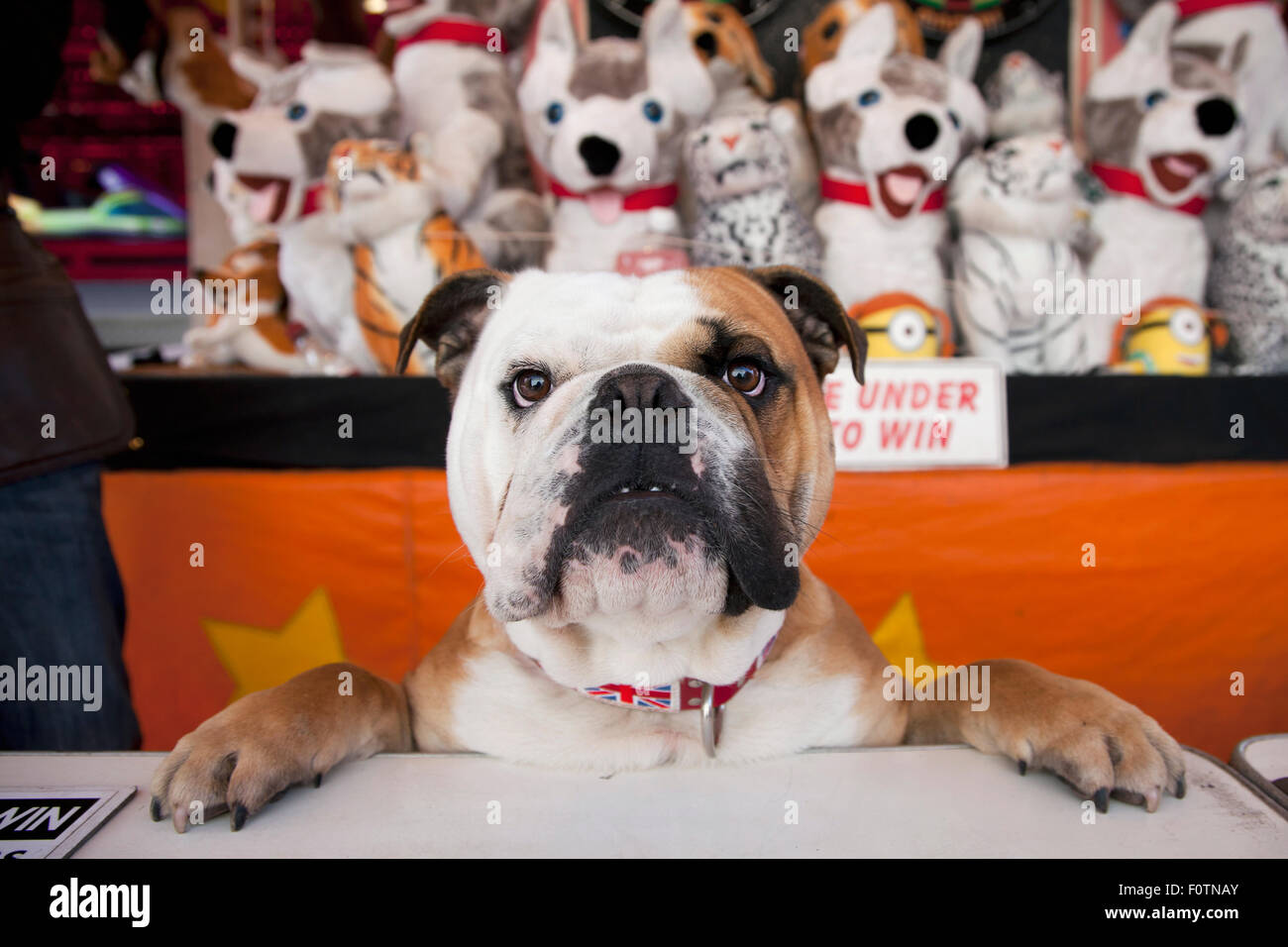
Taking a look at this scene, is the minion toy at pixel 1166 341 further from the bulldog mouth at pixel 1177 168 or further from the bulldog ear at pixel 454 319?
the bulldog ear at pixel 454 319

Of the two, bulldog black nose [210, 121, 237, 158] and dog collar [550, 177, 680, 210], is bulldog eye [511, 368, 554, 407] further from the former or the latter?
bulldog black nose [210, 121, 237, 158]

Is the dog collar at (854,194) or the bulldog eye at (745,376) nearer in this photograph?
the bulldog eye at (745,376)

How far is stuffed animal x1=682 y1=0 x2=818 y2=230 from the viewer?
2.71 meters

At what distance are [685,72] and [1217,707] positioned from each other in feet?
7.32

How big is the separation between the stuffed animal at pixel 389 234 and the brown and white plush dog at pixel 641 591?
1025 millimetres

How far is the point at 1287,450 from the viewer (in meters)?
2.35

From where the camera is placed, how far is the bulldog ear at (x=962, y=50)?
108 inches

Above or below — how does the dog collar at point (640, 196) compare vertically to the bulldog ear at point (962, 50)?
below

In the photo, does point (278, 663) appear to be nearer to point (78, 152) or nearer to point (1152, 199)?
point (1152, 199)

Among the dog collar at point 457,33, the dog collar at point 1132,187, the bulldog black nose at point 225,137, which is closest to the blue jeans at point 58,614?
the bulldog black nose at point 225,137

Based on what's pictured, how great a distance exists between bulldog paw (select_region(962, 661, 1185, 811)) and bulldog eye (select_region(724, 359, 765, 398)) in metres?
0.55

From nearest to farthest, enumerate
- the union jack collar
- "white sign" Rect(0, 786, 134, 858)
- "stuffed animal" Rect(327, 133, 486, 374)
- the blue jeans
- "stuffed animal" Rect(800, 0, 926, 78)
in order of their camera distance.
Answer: "white sign" Rect(0, 786, 134, 858) → the union jack collar → the blue jeans → "stuffed animal" Rect(327, 133, 486, 374) → "stuffed animal" Rect(800, 0, 926, 78)

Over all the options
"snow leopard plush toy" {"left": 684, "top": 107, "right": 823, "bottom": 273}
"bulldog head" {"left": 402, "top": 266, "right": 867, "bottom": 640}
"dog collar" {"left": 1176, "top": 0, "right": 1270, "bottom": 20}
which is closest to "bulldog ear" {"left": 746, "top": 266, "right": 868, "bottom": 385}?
"bulldog head" {"left": 402, "top": 266, "right": 867, "bottom": 640}

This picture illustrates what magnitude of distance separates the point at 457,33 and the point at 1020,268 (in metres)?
1.88
